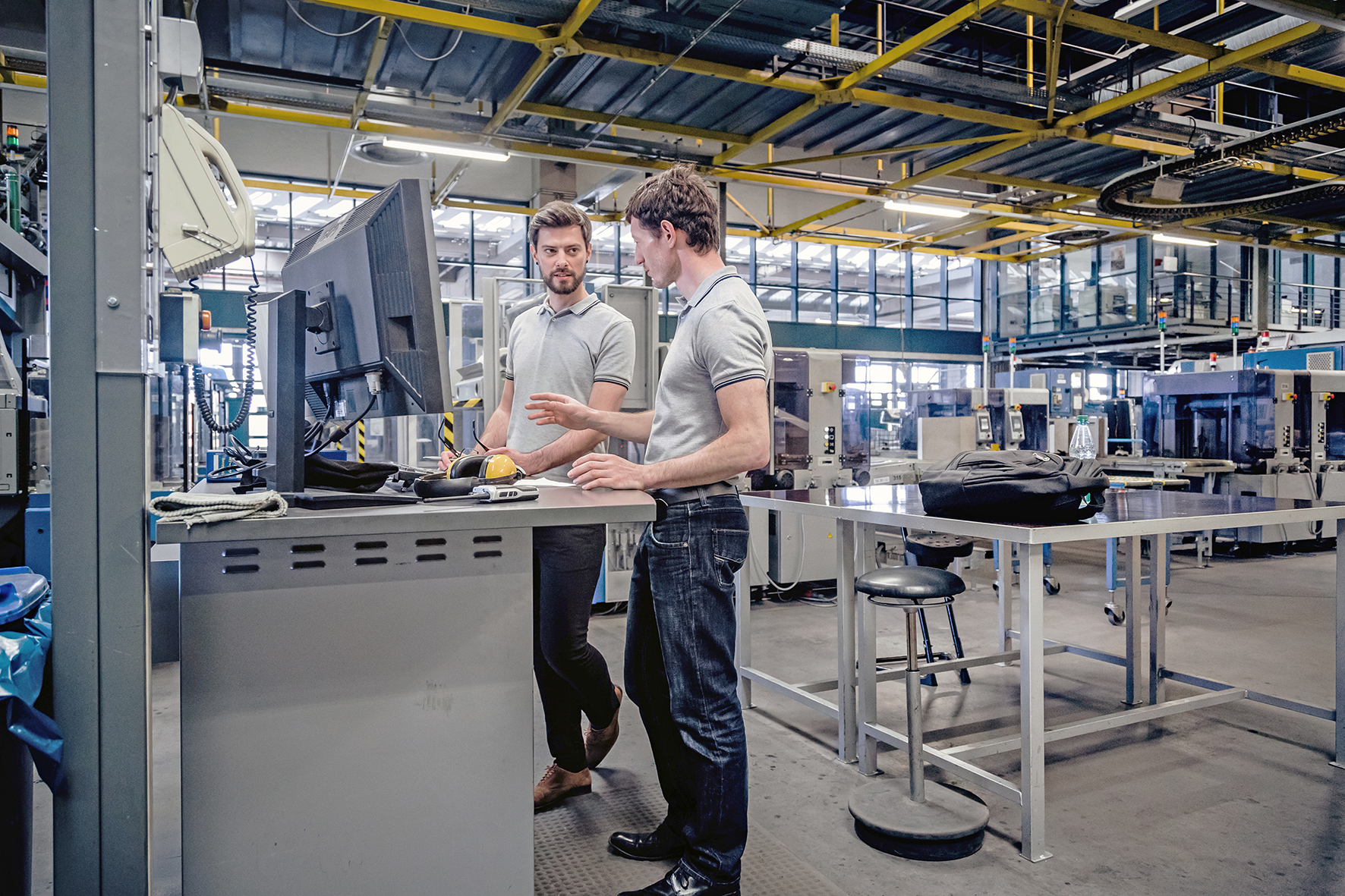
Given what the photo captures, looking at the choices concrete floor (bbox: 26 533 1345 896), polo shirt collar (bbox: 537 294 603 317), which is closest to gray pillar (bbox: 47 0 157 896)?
concrete floor (bbox: 26 533 1345 896)

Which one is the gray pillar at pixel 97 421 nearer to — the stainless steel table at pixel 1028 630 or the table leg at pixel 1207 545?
the stainless steel table at pixel 1028 630

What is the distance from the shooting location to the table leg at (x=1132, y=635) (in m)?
3.34

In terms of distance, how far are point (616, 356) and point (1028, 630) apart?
1.35 meters

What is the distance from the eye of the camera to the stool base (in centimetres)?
221

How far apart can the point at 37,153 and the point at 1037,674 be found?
175 inches

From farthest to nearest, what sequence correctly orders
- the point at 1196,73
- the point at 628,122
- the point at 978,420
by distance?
the point at 978,420
the point at 628,122
the point at 1196,73

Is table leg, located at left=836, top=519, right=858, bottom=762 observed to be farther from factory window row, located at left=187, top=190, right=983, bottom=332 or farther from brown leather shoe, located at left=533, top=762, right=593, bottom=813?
factory window row, located at left=187, top=190, right=983, bottom=332

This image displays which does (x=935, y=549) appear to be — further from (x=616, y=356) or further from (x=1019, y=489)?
(x=616, y=356)

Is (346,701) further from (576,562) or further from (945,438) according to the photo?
(945,438)

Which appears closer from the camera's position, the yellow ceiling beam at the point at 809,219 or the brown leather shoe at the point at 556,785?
the brown leather shoe at the point at 556,785

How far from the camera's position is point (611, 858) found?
2156 millimetres

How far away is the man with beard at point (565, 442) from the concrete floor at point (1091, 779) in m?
0.31

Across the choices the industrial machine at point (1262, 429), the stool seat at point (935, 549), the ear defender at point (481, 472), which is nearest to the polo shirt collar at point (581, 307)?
the ear defender at point (481, 472)

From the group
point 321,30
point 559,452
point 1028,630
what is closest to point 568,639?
point 559,452
